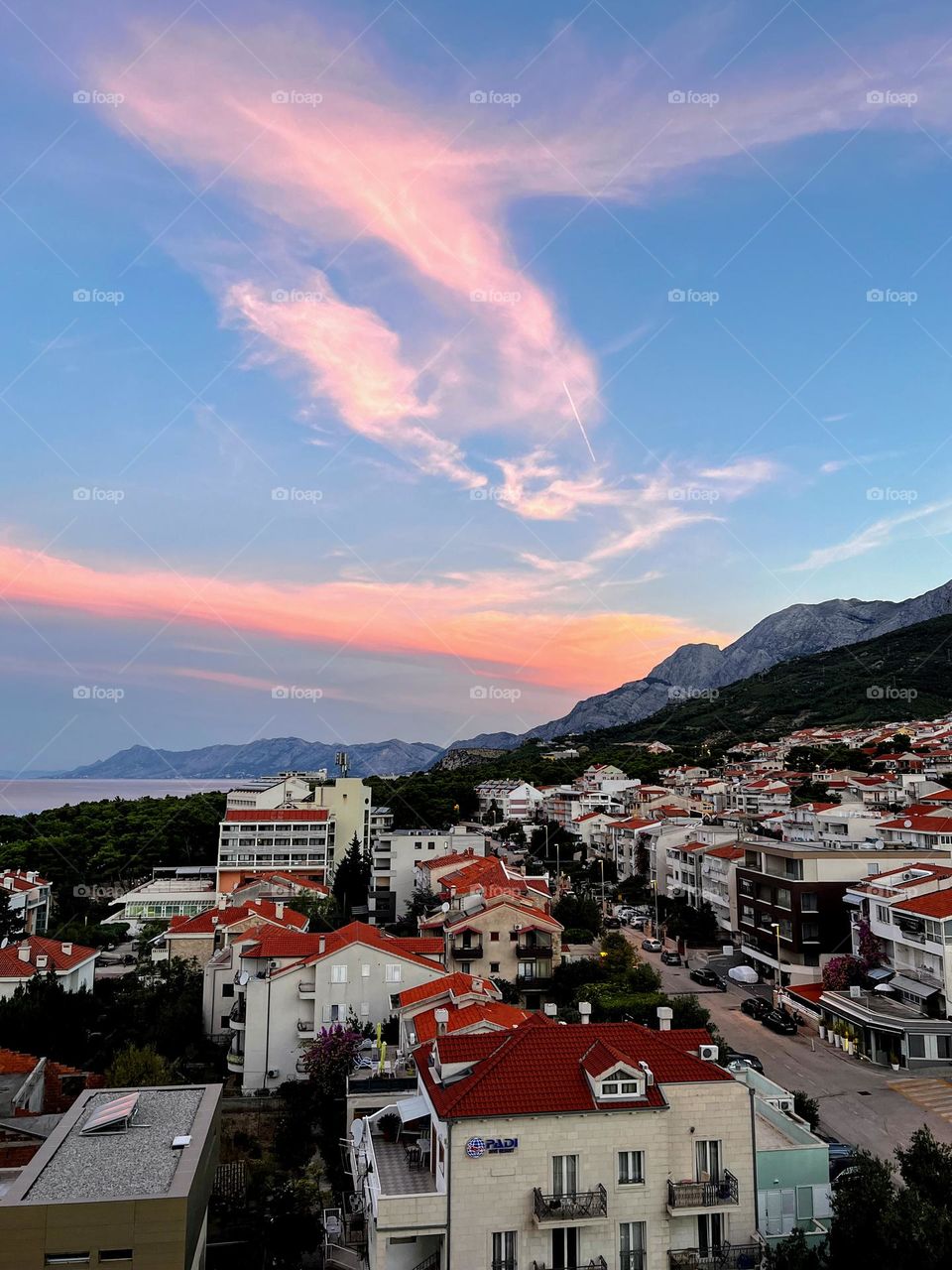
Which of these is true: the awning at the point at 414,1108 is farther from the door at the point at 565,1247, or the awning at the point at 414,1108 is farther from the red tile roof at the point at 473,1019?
the red tile roof at the point at 473,1019

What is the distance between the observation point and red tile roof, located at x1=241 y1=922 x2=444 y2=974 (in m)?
29.1

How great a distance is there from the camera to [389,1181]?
15.0m

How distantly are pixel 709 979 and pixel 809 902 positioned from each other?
5867mm

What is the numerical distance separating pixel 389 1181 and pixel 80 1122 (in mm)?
→ 6342

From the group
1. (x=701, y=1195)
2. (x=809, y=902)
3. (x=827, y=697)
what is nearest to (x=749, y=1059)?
(x=809, y=902)

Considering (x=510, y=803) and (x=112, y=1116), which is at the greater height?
(x=112, y=1116)

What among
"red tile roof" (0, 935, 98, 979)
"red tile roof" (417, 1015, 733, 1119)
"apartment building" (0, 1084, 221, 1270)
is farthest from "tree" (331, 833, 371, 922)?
"red tile roof" (417, 1015, 733, 1119)

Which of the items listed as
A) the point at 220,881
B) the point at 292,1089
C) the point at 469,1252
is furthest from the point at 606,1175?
the point at 220,881

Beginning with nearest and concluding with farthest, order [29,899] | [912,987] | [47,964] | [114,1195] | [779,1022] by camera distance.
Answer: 1. [114,1195]
2. [912,987]
3. [779,1022]
4. [47,964]
5. [29,899]

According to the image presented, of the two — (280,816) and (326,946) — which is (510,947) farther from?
(280,816)

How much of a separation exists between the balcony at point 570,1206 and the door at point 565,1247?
1.04 feet

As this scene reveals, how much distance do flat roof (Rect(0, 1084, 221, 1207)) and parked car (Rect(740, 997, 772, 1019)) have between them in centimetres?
2458

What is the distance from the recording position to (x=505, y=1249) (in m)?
14.1

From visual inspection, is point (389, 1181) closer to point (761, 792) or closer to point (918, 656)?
point (761, 792)
